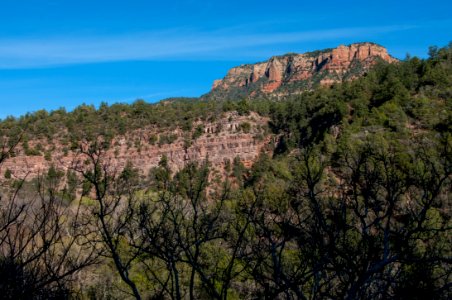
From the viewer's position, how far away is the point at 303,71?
126000 millimetres

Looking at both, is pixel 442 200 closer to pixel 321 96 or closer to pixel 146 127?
pixel 321 96

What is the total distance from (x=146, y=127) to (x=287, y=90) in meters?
59.6

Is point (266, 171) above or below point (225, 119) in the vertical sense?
below

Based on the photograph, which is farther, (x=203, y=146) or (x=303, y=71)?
(x=303, y=71)

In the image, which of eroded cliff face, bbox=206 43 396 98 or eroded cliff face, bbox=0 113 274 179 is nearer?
eroded cliff face, bbox=0 113 274 179

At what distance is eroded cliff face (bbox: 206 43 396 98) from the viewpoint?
111662mm

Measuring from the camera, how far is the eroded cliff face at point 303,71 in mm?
111662

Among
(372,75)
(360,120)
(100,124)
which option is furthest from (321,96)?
(100,124)

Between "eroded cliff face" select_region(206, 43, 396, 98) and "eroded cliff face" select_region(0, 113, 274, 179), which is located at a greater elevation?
"eroded cliff face" select_region(206, 43, 396, 98)

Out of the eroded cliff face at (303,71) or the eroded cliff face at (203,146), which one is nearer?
the eroded cliff face at (203,146)

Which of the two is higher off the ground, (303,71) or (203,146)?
(303,71)

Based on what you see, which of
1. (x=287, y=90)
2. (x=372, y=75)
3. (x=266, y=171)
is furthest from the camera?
(x=287, y=90)

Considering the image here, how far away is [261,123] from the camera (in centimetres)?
5647

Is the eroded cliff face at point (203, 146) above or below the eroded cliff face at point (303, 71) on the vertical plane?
below
